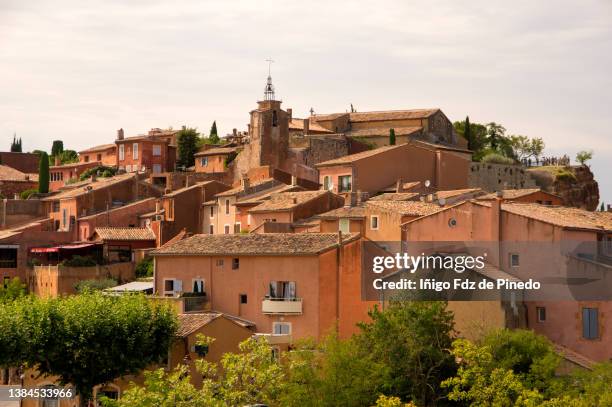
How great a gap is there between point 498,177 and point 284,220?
74.9 ft

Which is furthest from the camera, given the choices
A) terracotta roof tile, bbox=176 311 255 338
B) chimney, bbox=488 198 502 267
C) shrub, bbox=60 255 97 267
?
shrub, bbox=60 255 97 267

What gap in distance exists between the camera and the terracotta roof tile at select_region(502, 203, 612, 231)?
166ft

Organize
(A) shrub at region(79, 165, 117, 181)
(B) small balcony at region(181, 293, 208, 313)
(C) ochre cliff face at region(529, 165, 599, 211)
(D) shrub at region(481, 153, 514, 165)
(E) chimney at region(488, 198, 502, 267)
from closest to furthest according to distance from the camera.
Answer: (E) chimney at region(488, 198, 502, 267)
(B) small balcony at region(181, 293, 208, 313)
(C) ochre cliff face at region(529, 165, 599, 211)
(D) shrub at region(481, 153, 514, 165)
(A) shrub at region(79, 165, 117, 181)

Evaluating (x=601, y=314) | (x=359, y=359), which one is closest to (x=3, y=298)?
(x=359, y=359)

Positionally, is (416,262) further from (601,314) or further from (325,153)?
(325,153)

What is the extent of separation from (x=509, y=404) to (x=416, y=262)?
34.1ft

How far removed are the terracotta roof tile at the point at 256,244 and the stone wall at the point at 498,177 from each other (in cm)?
2575

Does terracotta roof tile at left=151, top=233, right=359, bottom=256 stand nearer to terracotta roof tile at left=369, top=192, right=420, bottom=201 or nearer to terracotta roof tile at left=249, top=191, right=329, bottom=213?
terracotta roof tile at left=249, top=191, right=329, bottom=213

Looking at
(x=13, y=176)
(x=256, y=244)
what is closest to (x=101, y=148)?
(x=13, y=176)

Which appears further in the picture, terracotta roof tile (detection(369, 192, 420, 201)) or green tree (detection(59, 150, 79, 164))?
green tree (detection(59, 150, 79, 164))

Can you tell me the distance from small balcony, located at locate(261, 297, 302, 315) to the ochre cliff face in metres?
33.3

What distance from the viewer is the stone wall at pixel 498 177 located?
81750 millimetres

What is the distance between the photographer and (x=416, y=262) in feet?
172

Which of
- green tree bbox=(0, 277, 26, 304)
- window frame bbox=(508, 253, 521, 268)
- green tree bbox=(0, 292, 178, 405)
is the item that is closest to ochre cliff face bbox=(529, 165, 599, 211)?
green tree bbox=(0, 277, 26, 304)
